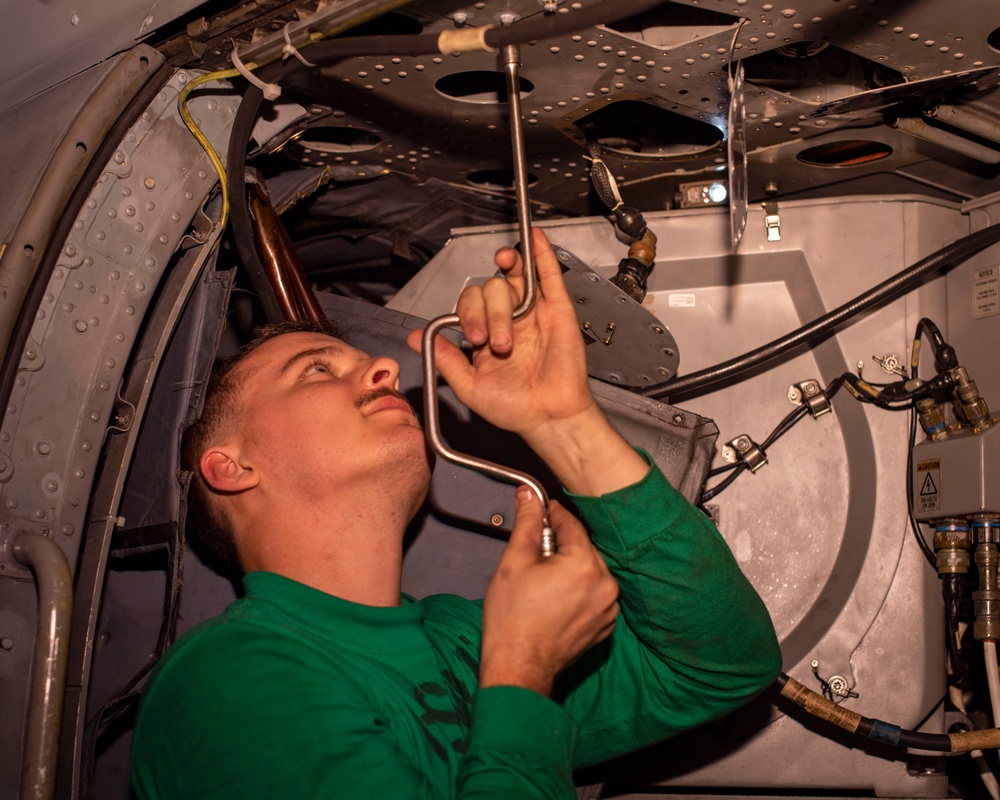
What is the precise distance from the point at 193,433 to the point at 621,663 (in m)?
0.81

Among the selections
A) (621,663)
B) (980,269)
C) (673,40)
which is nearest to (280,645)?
(621,663)

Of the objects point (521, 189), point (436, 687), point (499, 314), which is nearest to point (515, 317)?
point (499, 314)

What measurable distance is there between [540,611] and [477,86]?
0.94 metres

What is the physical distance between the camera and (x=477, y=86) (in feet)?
5.25

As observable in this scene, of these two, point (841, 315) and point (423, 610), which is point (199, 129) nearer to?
point (423, 610)

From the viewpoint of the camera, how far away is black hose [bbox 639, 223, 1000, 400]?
67.5 inches

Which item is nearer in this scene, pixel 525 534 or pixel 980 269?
pixel 525 534

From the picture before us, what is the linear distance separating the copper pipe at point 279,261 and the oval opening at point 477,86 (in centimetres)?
39

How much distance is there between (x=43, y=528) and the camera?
4.52ft

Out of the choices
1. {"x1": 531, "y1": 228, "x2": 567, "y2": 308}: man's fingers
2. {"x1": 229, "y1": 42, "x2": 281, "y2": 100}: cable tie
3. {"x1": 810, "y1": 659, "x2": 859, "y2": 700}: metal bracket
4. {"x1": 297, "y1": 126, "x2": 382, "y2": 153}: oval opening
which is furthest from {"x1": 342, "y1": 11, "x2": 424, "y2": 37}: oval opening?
{"x1": 810, "y1": 659, "x2": 859, "y2": 700}: metal bracket

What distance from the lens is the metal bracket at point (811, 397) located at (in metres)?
1.86

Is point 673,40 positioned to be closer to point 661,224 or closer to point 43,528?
point 661,224

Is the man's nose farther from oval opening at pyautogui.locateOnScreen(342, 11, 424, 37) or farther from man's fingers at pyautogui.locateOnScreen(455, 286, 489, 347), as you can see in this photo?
oval opening at pyautogui.locateOnScreen(342, 11, 424, 37)

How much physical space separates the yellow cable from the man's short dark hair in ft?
0.77
